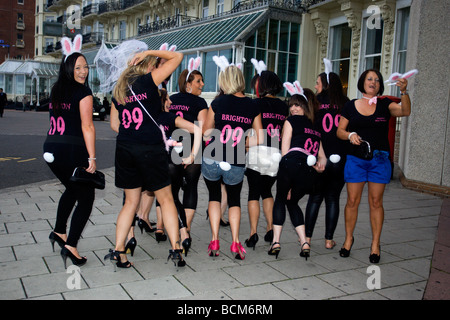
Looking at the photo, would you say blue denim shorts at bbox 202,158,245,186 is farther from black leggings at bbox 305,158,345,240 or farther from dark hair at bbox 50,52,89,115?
dark hair at bbox 50,52,89,115

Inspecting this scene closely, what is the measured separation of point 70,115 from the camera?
12.8 ft

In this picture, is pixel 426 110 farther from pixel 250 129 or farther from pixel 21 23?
Result: pixel 21 23

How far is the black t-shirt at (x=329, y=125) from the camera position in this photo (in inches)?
183

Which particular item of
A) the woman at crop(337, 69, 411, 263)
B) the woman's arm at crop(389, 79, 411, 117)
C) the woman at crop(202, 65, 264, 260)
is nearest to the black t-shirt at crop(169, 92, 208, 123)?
the woman at crop(202, 65, 264, 260)

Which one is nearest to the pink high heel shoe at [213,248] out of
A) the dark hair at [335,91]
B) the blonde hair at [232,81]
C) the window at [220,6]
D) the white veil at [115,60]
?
the blonde hair at [232,81]

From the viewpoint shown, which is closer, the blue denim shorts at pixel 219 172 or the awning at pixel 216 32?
the blue denim shorts at pixel 219 172

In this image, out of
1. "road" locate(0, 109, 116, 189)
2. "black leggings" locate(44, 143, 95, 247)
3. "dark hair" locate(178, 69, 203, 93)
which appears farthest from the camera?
"road" locate(0, 109, 116, 189)

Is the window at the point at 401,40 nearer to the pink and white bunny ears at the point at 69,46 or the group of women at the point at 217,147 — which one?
the group of women at the point at 217,147

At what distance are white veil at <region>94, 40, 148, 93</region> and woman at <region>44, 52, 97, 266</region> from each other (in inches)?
Answer: 7.7

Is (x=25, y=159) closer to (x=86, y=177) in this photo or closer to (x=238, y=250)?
(x=86, y=177)

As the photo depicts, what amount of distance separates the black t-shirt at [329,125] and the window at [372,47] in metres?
12.8

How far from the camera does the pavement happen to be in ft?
11.3
